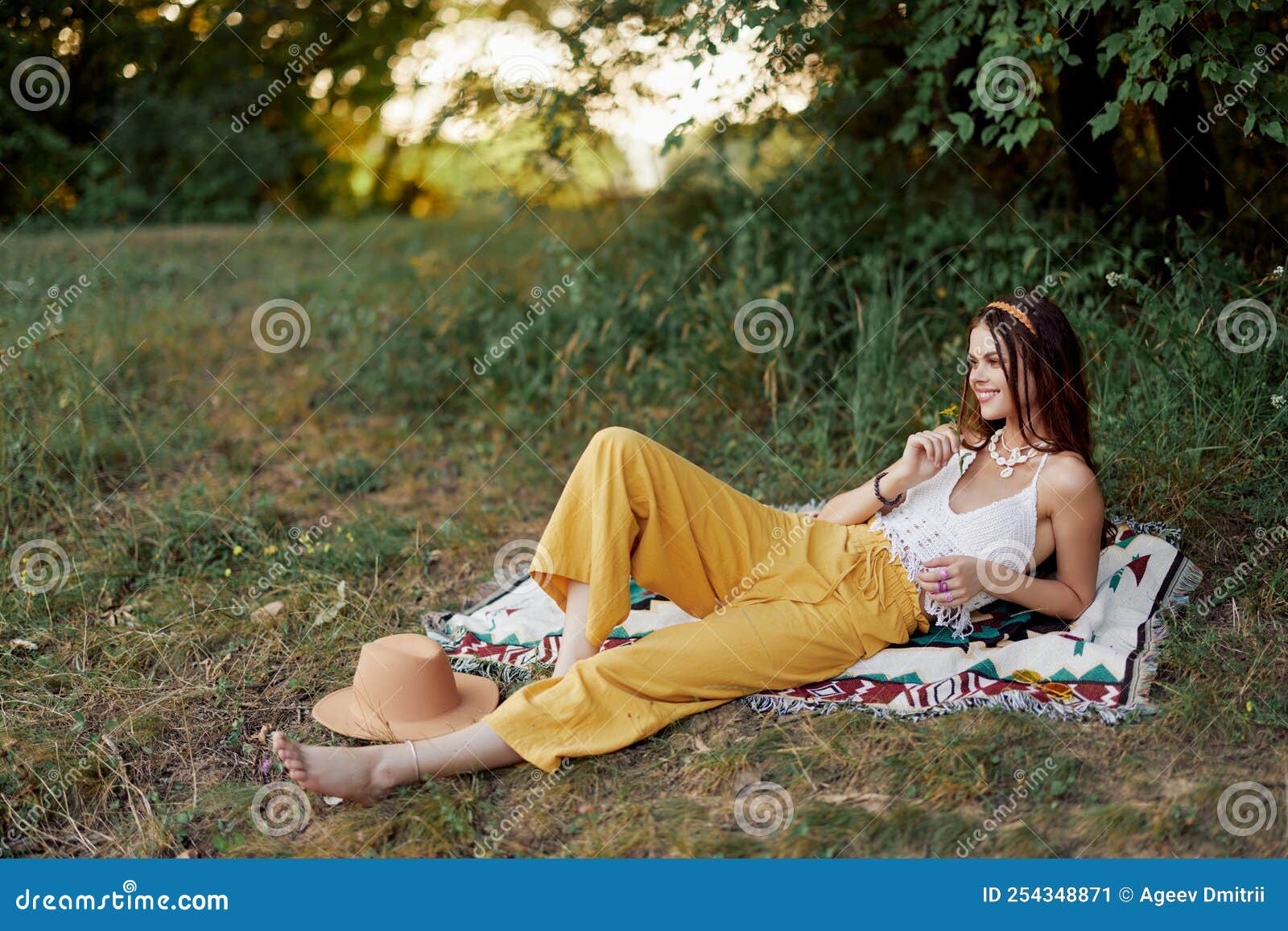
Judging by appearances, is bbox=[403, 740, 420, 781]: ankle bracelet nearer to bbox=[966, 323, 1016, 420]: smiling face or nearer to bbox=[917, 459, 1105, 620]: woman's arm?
bbox=[917, 459, 1105, 620]: woman's arm

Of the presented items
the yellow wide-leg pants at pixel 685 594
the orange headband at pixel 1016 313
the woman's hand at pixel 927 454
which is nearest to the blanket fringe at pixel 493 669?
the yellow wide-leg pants at pixel 685 594

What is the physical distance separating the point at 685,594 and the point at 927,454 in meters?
0.72

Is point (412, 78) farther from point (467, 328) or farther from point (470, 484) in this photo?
point (470, 484)

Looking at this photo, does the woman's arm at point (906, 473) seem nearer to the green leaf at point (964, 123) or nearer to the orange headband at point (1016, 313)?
the orange headband at point (1016, 313)

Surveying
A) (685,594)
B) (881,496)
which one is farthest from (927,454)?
(685,594)

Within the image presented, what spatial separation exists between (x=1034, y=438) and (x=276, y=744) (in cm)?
197

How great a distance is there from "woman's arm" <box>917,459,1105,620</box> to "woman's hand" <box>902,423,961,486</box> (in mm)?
254

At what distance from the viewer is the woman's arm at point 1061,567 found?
2588mm

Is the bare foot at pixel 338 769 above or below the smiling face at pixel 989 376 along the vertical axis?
below

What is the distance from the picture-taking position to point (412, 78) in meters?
4.86


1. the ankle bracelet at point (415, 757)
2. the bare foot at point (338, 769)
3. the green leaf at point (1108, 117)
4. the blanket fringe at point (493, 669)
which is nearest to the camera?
the bare foot at point (338, 769)

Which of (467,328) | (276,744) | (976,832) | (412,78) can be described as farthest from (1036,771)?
(412,78)

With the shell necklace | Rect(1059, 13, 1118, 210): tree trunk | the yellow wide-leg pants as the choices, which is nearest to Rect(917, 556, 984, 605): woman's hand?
the yellow wide-leg pants

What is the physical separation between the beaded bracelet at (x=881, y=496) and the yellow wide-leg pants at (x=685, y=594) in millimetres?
87
